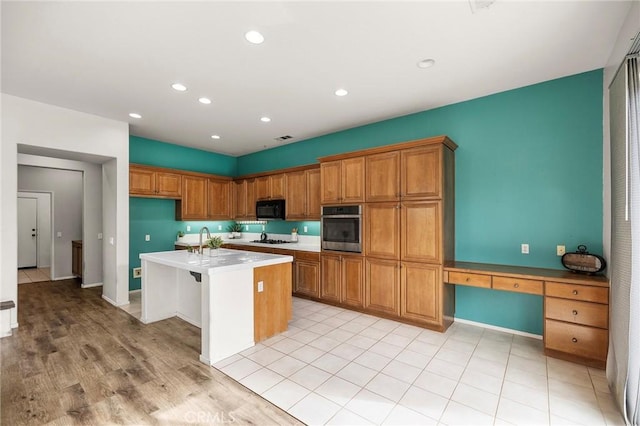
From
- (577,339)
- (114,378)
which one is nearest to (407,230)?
(577,339)

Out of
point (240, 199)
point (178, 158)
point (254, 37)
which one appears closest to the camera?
point (254, 37)

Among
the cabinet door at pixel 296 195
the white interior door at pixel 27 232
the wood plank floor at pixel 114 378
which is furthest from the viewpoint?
the white interior door at pixel 27 232

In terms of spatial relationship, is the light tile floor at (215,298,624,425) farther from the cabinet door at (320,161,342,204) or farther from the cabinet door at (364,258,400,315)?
the cabinet door at (320,161,342,204)

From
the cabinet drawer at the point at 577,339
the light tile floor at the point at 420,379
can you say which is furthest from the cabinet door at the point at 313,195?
the cabinet drawer at the point at 577,339

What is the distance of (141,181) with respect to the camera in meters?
5.06

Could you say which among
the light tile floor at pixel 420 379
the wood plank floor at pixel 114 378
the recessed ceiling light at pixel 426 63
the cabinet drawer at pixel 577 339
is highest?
the recessed ceiling light at pixel 426 63

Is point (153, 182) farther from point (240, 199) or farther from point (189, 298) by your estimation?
point (189, 298)

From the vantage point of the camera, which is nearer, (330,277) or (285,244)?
(330,277)

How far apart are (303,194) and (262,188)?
4.02 ft

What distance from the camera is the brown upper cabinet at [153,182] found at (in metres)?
4.96

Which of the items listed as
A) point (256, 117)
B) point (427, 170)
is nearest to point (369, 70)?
point (427, 170)

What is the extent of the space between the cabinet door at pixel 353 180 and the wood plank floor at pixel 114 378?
2.74 m

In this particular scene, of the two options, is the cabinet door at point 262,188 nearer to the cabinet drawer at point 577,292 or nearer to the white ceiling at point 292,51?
the white ceiling at point 292,51

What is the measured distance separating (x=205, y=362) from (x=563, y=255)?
12.9 feet
